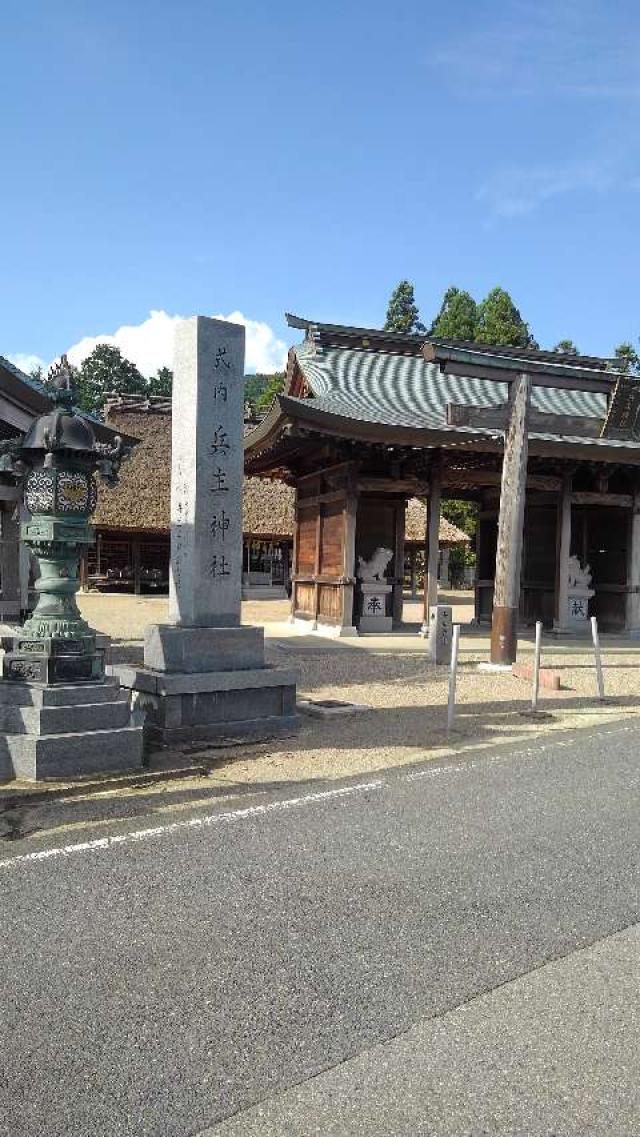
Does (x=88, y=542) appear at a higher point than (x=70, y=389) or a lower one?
lower

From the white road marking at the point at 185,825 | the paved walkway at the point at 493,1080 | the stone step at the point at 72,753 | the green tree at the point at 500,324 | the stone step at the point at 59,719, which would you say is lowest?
the paved walkway at the point at 493,1080

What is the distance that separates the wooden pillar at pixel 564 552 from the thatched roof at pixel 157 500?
45.1 ft

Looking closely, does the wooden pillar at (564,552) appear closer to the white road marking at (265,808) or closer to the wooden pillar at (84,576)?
the white road marking at (265,808)

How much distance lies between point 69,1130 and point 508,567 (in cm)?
1116

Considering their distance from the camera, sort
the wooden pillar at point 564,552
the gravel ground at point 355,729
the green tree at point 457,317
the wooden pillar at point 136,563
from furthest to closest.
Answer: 1. the green tree at point 457,317
2. the wooden pillar at point 136,563
3. the wooden pillar at point 564,552
4. the gravel ground at point 355,729

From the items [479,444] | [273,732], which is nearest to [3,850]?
[273,732]

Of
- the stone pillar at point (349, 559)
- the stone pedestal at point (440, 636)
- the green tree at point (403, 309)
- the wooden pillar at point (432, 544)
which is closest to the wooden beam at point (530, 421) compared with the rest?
the stone pedestal at point (440, 636)

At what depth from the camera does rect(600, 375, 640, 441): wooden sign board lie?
15180mm

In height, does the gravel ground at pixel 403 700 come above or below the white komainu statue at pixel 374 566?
below

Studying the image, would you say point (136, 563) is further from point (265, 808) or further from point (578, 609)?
point (265, 808)

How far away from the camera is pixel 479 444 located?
16250 mm

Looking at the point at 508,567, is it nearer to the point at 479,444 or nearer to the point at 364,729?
the point at 479,444

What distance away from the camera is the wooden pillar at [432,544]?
1695cm

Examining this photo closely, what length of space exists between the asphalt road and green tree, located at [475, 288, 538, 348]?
33.5 meters
